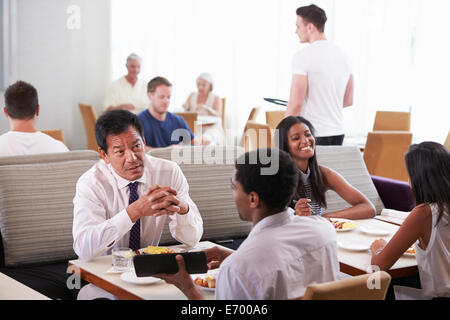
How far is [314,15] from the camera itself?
14.2ft

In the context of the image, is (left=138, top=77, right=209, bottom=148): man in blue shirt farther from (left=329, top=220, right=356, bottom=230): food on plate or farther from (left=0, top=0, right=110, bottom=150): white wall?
(left=0, top=0, right=110, bottom=150): white wall

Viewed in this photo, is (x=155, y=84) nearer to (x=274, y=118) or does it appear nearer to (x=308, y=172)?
(x=274, y=118)

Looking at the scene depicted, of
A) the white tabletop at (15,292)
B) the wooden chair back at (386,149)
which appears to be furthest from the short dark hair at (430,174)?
the wooden chair back at (386,149)

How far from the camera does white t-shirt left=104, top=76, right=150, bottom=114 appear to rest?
7.40m

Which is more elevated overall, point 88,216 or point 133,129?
point 133,129

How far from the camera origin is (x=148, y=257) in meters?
2.02

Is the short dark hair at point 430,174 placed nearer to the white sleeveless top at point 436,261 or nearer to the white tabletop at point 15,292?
the white sleeveless top at point 436,261

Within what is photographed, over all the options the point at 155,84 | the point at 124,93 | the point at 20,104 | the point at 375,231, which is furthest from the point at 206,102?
the point at 375,231

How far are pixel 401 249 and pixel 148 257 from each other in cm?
108

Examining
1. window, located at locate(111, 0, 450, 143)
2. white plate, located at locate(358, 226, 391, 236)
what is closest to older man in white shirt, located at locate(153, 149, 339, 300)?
white plate, located at locate(358, 226, 391, 236)

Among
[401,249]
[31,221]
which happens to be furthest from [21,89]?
[401,249]

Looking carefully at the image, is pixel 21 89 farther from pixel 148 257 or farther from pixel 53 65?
pixel 53 65

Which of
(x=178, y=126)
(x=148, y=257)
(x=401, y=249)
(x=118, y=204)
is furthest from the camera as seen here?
(x=178, y=126)

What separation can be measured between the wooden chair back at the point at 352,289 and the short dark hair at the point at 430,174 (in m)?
0.80
